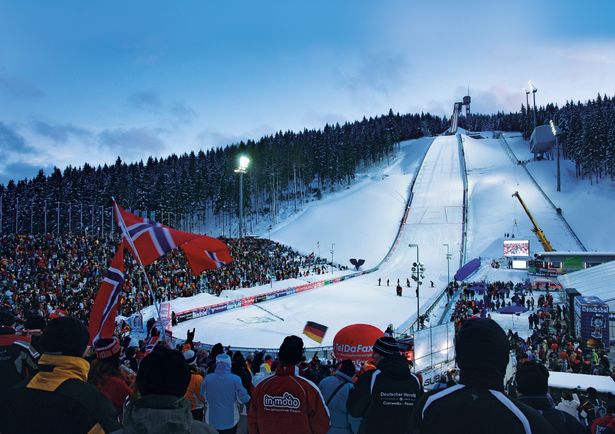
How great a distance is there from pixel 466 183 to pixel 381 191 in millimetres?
13864

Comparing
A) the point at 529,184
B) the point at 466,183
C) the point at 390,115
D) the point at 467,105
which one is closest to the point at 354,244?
the point at 466,183

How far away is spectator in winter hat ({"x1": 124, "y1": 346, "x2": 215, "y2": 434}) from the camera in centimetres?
198

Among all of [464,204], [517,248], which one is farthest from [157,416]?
[464,204]

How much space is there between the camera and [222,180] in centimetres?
8712

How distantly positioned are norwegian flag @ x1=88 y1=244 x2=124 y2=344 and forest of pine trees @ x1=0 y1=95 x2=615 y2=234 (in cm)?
6506

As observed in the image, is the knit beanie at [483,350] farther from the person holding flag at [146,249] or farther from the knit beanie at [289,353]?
the person holding flag at [146,249]

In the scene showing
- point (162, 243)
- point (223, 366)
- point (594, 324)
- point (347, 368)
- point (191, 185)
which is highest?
point (191, 185)

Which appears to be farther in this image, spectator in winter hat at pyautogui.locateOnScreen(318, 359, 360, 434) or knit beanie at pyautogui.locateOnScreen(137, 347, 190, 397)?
spectator in winter hat at pyautogui.locateOnScreen(318, 359, 360, 434)

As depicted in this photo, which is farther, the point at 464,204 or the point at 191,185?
the point at 191,185

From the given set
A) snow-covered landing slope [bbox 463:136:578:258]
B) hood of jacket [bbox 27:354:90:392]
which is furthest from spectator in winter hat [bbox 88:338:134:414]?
snow-covered landing slope [bbox 463:136:578:258]

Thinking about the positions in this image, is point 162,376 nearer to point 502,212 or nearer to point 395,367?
point 395,367

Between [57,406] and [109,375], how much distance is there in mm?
2006

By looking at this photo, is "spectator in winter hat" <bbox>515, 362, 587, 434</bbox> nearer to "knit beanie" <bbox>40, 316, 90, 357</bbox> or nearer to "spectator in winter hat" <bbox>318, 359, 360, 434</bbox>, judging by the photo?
"spectator in winter hat" <bbox>318, 359, 360, 434</bbox>

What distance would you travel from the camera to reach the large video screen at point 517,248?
46.9m
